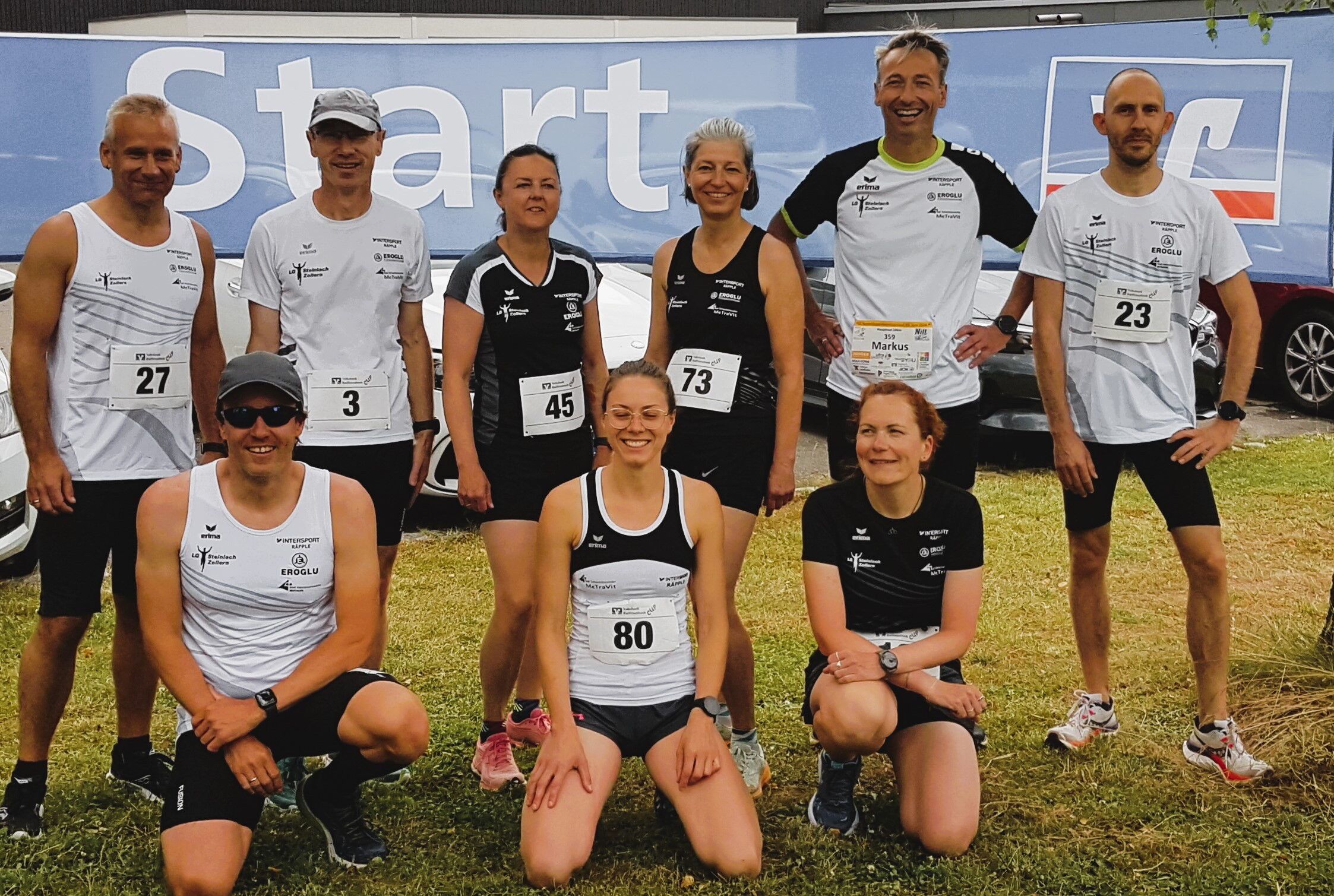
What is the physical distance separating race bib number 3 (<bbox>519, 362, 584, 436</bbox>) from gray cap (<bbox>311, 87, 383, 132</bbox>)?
35.4 inches

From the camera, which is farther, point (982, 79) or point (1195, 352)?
point (1195, 352)

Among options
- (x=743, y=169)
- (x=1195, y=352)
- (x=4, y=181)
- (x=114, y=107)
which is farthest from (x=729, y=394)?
(x=1195, y=352)

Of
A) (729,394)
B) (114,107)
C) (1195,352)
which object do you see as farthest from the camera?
(1195,352)

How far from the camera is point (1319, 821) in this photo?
4.00 meters

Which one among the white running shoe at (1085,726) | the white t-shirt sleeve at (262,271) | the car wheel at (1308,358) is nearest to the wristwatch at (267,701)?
the white t-shirt sleeve at (262,271)

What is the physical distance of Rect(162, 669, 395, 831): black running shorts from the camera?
3.59m

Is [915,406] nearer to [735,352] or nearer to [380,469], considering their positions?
[735,352]

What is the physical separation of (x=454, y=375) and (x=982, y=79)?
3052 mm

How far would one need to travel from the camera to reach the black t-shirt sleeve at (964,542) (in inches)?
157

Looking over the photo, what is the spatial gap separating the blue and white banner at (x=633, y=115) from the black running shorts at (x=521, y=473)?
2169mm

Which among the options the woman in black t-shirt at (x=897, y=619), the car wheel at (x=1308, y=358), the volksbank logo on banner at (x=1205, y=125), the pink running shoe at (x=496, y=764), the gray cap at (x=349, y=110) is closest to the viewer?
the woman in black t-shirt at (x=897, y=619)

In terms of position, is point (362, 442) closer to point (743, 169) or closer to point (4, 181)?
point (743, 169)

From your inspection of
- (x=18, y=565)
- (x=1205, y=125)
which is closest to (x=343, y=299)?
(x=18, y=565)

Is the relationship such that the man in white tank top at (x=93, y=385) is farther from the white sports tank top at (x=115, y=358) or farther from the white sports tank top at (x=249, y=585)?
the white sports tank top at (x=249, y=585)
